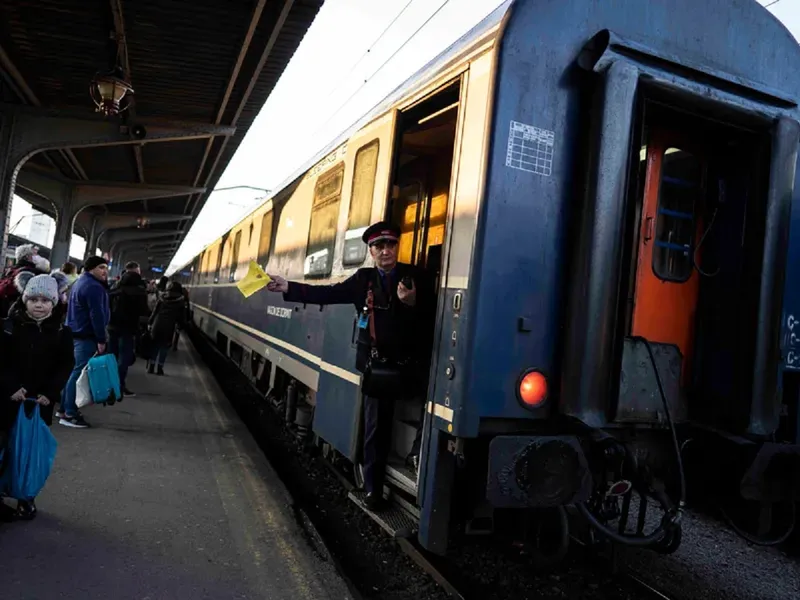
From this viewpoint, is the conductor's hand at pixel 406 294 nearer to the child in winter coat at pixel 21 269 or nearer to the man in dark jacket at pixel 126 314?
the child in winter coat at pixel 21 269

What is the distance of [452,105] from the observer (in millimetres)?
3906

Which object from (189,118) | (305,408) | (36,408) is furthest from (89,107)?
(36,408)

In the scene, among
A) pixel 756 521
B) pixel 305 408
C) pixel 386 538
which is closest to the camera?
pixel 756 521

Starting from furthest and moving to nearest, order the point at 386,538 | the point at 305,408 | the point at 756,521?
the point at 305,408 < the point at 386,538 < the point at 756,521

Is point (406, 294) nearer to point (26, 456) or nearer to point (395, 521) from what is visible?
point (395, 521)

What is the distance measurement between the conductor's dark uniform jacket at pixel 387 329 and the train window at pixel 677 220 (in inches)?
55.6

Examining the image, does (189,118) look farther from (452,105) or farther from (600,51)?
(600,51)

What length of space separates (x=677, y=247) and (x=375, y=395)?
1983 mm

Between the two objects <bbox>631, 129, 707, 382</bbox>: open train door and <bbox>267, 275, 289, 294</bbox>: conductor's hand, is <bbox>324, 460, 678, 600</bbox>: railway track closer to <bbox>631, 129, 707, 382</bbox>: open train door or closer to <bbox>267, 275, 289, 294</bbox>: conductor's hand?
<bbox>631, 129, 707, 382</bbox>: open train door

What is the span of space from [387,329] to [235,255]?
9092mm

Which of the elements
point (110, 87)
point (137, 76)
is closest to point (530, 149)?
point (110, 87)

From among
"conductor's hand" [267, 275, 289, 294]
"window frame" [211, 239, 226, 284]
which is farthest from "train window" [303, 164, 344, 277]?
"window frame" [211, 239, 226, 284]

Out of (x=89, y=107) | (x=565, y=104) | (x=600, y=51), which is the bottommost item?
(x=565, y=104)

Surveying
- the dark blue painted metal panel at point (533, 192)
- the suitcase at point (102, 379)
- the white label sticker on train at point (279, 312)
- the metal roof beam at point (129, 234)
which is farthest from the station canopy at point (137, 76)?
the metal roof beam at point (129, 234)
